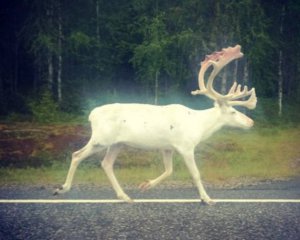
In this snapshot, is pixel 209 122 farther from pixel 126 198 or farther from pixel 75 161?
pixel 75 161

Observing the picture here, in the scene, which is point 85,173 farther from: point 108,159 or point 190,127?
point 190,127

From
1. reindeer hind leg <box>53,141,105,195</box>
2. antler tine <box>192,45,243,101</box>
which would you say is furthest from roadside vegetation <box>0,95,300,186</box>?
antler tine <box>192,45,243,101</box>

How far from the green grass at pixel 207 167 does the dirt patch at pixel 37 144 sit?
1.73 ft

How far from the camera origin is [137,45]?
27.7 metres

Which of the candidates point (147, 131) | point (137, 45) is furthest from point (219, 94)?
point (137, 45)

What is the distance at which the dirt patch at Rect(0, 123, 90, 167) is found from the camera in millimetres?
9703

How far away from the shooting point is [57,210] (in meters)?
5.00

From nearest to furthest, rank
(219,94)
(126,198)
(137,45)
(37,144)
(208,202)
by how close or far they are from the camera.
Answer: (208,202) < (126,198) < (219,94) < (37,144) < (137,45)

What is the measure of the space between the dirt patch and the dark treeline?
9611 mm

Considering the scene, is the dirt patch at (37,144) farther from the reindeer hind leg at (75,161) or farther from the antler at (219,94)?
the antler at (219,94)

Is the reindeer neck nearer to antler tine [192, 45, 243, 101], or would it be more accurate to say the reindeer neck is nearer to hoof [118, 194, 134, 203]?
antler tine [192, 45, 243, 101]

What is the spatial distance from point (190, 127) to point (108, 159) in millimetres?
1318

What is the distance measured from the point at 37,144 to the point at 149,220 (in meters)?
6.54

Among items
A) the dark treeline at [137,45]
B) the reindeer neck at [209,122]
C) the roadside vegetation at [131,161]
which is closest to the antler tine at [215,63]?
the reindeer neck at [209,122]
